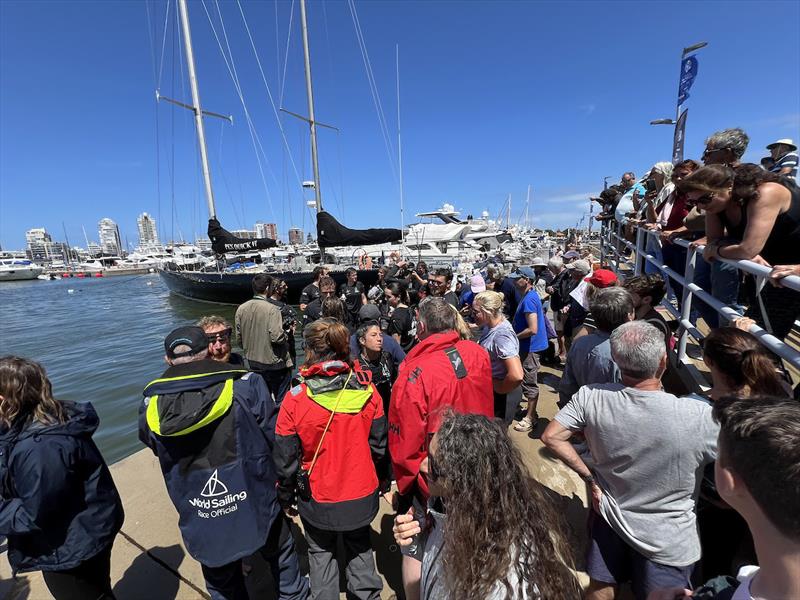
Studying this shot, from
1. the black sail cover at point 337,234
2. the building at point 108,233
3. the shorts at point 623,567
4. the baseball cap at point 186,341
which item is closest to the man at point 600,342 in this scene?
the shorts at point 623,567

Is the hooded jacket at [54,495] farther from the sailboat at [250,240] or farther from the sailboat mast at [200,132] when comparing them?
the sailboat mast at [200,132]

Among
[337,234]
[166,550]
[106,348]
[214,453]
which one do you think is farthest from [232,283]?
[214,453]

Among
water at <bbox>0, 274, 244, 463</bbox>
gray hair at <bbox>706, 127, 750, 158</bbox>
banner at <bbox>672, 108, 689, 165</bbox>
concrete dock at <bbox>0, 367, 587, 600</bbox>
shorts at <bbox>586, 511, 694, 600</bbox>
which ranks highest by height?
banner at <bbox>672, 108, 689, 165</bbox>

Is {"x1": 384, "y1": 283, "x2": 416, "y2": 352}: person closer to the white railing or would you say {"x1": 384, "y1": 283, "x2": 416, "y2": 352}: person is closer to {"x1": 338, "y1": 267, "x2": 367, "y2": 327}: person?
{"x1": 338, "y1": 267, "x2": 367, "y2": 327}: person

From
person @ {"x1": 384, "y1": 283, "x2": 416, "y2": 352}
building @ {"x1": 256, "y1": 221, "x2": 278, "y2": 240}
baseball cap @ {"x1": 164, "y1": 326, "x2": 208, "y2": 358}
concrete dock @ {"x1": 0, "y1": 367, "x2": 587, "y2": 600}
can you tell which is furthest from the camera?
building @ {"x1": 256, "y1": 221, "x2": 278, "y2": 240}

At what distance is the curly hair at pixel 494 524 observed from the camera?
100 centimetres

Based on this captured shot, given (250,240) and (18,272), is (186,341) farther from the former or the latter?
(18,272)

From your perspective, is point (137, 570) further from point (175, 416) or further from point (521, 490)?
point (521, 490)

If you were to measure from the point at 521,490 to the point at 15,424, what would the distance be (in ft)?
7.66

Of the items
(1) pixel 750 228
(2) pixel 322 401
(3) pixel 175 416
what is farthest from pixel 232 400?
(1) pixel 750 228

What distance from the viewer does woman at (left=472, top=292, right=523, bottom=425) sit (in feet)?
9.80

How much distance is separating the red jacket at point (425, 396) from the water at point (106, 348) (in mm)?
5899

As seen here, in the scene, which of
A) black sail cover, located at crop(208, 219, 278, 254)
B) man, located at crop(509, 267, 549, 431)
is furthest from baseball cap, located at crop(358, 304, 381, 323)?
black sail cover, located at crop(208, 219, 278, 254)

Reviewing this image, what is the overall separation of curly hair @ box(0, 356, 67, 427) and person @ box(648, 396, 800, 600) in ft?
8.78
